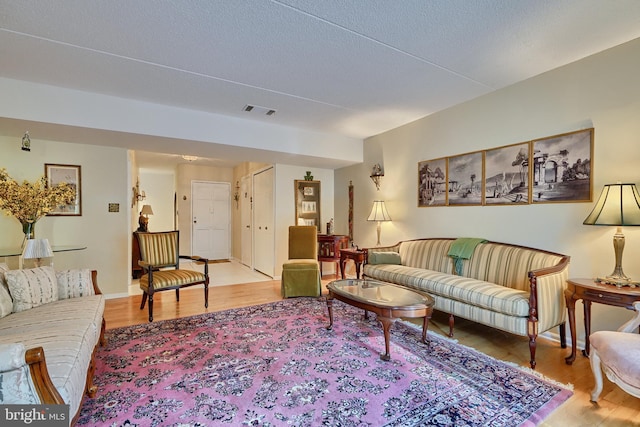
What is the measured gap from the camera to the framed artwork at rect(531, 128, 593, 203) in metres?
2.54

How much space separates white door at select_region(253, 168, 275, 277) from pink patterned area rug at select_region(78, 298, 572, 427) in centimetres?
259

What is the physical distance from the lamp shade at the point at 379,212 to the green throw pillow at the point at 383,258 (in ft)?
2.18

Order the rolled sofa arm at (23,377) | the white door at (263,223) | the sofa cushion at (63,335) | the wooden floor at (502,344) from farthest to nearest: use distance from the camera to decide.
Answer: the white door at (263,223)
the wooden floor at (502,344)
the sofa cushion at (63,335)
the rolled sofa arm at (23,377)

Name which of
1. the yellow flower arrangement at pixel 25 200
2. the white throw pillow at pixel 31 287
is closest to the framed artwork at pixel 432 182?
the white throw pillow at pixel 31 287

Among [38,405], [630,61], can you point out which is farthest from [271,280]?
[630,61]

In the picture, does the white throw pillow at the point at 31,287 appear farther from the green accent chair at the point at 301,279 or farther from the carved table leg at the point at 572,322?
the carved table leg at the point at 572,322

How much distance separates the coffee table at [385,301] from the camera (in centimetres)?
226

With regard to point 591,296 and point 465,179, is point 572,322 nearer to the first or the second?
point 591,296

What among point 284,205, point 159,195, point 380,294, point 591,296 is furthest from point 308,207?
point 159,195

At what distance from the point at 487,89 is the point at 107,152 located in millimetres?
4862

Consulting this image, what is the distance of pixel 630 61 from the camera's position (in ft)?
7.59

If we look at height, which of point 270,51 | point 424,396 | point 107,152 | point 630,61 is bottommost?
point 424,396

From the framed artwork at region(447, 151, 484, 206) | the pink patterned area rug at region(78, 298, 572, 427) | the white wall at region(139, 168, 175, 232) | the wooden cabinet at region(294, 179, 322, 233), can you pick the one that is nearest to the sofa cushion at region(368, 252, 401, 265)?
the framed artwork at region(447, 151, 484, 206)

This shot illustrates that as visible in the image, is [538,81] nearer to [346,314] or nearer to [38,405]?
[346,314]
